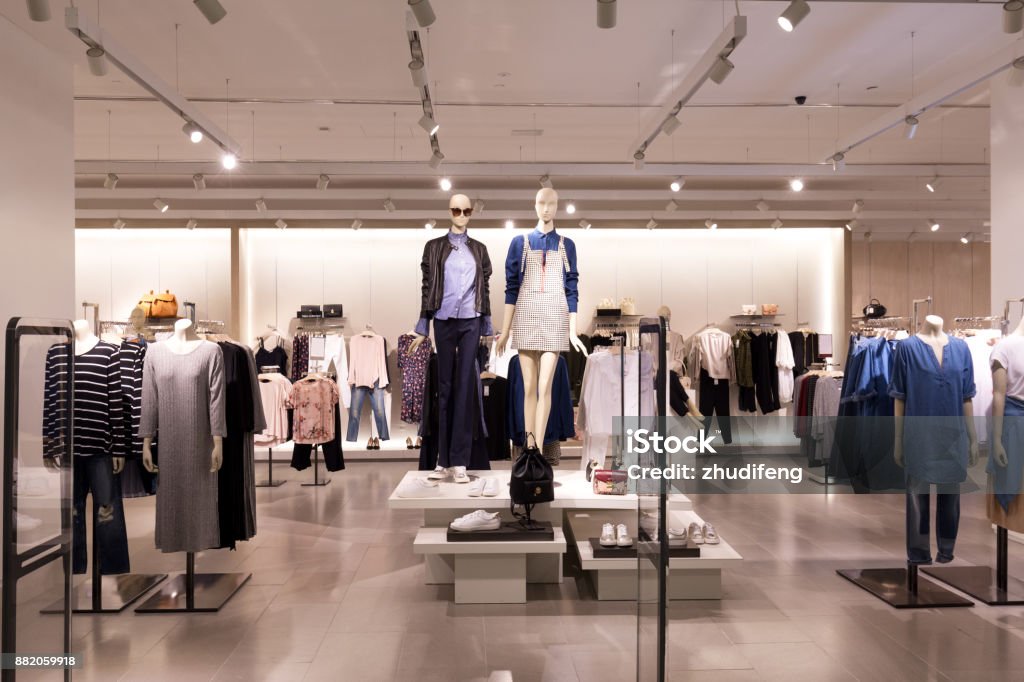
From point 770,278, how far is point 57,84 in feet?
29.2

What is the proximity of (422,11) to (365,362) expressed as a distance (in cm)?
647

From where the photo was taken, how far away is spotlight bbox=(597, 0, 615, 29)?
150 inches

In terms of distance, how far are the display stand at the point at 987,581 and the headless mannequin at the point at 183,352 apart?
4153mm

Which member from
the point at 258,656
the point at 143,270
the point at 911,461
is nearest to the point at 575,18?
the point at 911,461

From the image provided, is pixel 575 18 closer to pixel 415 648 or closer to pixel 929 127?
pixel 415 648

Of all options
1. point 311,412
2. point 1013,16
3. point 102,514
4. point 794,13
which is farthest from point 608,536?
point 311,412

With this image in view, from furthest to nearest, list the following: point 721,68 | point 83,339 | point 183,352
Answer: point 721,68 < point 183,352 < point 83,339

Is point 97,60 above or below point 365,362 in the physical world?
above

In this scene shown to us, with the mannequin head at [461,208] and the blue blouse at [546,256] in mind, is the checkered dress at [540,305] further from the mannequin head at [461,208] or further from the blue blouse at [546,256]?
the mannequin head at [461,208]

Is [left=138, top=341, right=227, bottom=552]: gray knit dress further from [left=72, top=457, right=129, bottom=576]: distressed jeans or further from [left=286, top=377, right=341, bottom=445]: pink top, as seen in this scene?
[left=286, top=377, right=341, bottom=445]: pink top

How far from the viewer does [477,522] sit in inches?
169

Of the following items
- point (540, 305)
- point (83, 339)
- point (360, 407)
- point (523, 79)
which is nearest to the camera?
point (83, 339)

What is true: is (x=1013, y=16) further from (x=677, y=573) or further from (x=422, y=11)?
(x=677, y=573)

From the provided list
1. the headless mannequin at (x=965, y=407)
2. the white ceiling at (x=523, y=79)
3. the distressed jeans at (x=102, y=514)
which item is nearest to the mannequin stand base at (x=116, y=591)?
the distressed jeans at (x=102, y=514)
